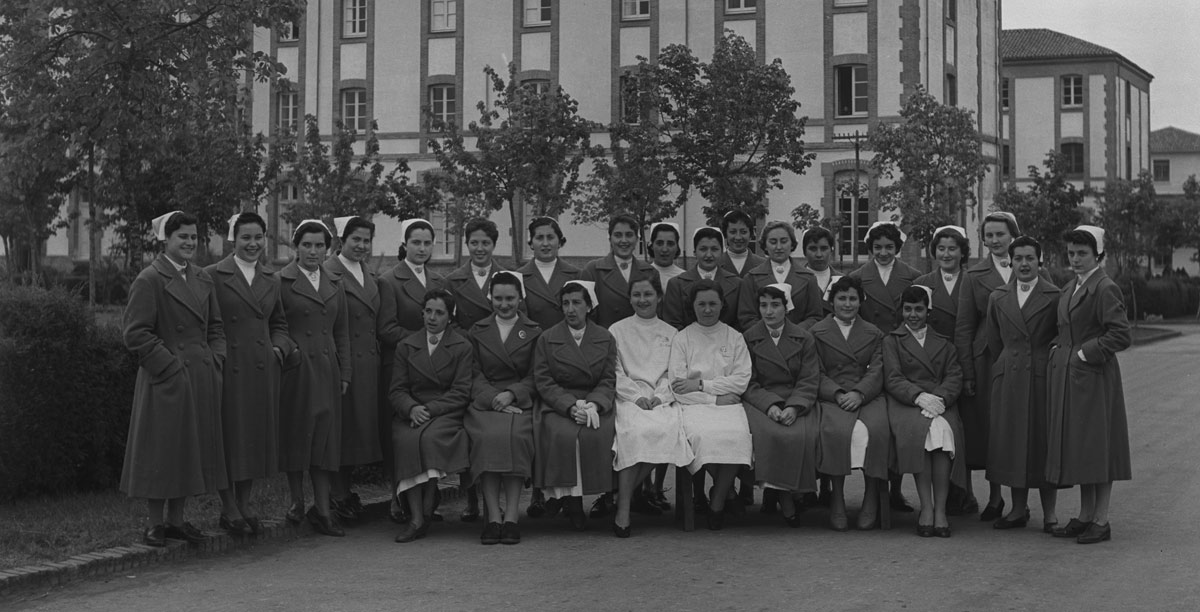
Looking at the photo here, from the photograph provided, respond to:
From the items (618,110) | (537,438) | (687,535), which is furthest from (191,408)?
(618,110)

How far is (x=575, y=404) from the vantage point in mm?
10102

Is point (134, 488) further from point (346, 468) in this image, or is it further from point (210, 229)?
point (210, 229)

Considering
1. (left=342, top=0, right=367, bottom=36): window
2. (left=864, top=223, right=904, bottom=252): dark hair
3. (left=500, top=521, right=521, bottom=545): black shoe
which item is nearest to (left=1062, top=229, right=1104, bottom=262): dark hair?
(left=864, top=223, right=904, bottom=252): dark hair

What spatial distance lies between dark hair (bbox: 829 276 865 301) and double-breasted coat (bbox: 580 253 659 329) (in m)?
1.56

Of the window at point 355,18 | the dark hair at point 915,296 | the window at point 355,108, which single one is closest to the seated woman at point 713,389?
the dark hair at point 915,296

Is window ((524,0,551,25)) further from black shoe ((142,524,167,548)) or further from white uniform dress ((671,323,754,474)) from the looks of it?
black shoe ((142,524,167,548))

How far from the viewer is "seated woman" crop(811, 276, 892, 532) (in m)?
10.0

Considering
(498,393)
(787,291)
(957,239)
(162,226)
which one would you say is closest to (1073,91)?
(957,239)

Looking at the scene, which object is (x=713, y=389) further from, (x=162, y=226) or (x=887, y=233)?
(x=162, y=226)

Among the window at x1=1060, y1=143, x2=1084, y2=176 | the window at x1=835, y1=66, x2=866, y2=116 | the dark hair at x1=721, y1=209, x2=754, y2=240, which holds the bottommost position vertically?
the dark hair at x1=721, y1=209, x2=754, y2=240

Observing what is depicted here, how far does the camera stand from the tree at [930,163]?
32.1 meters

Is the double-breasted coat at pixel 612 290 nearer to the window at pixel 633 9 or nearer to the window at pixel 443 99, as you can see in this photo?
the window at pixel 633 9

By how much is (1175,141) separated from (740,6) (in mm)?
75492

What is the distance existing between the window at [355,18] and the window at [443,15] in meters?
2.51
